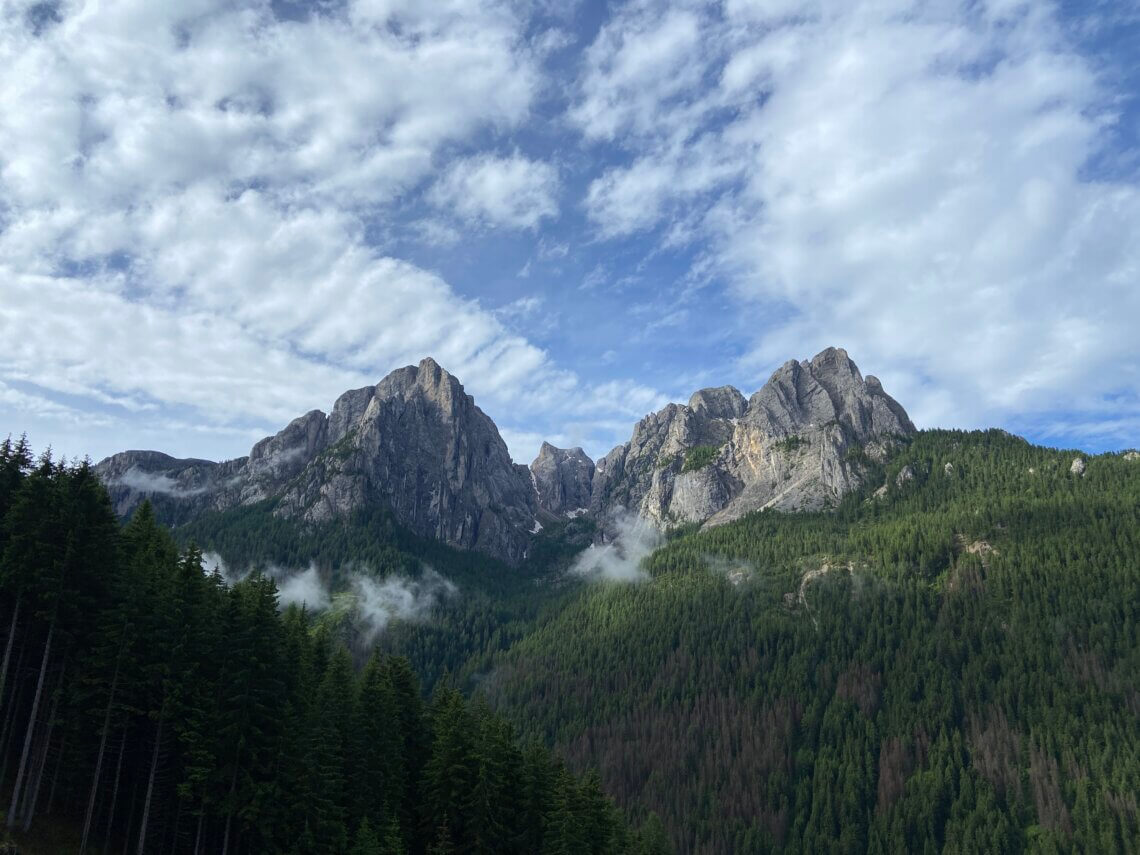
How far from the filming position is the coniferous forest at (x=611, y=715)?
1727 inches

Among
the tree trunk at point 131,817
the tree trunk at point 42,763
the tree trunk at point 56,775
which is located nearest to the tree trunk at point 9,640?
the tree trunk at point 42,763

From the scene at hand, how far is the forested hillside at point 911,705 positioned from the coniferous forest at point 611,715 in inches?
22.0

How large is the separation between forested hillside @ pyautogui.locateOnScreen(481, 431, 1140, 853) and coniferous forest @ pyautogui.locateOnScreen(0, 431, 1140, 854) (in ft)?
1.83

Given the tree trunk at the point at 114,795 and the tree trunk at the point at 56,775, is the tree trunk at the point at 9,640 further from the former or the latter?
the tree trunk at the point at 114,795

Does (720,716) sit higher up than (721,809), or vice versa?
(720,716)

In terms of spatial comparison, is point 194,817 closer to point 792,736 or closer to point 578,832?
point 578,832

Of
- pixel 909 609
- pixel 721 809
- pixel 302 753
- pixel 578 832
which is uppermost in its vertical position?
pixel 909 609

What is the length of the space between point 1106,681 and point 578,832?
136953 millimetres

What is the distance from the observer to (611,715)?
178125 millimetres

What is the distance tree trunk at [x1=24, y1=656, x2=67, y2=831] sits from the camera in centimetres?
4097

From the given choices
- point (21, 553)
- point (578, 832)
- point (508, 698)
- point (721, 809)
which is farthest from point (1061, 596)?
point (21, 553)

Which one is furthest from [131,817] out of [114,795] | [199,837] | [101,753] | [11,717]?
[11,717]

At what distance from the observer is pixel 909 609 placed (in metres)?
178

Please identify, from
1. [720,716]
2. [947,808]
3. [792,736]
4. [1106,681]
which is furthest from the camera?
[720,716]
